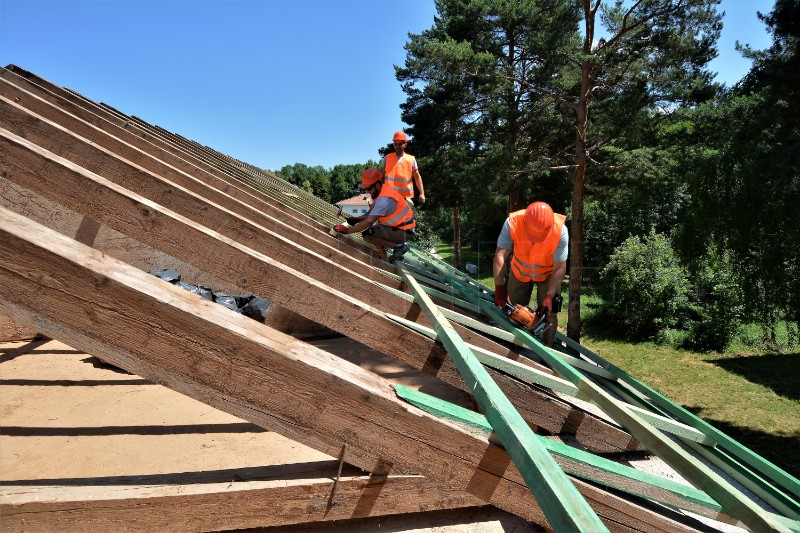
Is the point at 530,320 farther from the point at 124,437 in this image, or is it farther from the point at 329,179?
the point at 329,179

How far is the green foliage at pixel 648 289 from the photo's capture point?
46.7 feet

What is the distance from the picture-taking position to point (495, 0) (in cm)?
1404

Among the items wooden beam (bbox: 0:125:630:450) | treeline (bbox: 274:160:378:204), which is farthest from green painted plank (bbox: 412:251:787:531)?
treeline (bbox: 274:160:378:204)

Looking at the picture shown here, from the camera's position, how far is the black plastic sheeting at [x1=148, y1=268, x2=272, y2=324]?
18.4ft

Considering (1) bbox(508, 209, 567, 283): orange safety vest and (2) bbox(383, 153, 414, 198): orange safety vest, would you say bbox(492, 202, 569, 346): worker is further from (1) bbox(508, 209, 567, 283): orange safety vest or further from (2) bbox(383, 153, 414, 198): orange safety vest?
(2) bbox(383, 153, 414, 198): orange safety vest

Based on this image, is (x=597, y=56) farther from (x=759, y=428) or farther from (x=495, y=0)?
(x=759, y=428)

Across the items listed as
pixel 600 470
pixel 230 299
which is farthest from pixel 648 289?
pixel 600 470

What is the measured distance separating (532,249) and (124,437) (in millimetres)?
3803

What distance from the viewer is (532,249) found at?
432 cm

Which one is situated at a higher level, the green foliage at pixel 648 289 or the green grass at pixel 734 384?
the green foliage at pixel 648 289

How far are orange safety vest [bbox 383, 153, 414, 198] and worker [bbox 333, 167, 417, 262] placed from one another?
7cm

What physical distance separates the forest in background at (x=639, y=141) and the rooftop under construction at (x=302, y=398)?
461 cm

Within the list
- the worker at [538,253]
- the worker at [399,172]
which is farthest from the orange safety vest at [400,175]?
the worker at [538,253]

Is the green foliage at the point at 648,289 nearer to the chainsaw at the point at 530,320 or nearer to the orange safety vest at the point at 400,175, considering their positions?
the orange safety vest at the point at 400,175
